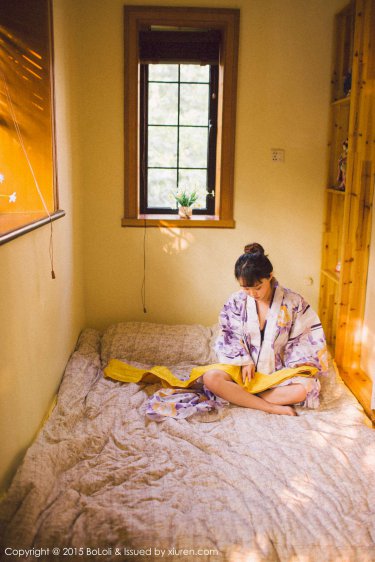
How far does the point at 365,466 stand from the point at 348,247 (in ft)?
4.49

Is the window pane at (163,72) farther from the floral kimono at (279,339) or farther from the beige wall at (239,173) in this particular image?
the floral kimono at (279,339)

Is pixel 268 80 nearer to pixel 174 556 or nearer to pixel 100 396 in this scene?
pixel 100 396

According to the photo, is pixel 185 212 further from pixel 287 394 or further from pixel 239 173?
pixel 287 394

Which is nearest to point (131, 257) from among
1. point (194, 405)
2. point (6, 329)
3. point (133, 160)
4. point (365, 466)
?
point (133, 160)

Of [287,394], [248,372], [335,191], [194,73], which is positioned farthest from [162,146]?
[287,394]

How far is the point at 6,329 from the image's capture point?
196 cm

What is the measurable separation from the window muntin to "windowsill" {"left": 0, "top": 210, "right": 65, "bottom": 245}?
3.85ft

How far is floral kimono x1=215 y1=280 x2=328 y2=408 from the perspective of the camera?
278 cm

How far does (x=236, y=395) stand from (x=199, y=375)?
225 millimetres

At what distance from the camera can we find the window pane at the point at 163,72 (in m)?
3.71

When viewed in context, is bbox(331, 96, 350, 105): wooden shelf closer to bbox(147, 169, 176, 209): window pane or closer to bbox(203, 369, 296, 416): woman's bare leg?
bbox(147, 169, 176, 209): window pane

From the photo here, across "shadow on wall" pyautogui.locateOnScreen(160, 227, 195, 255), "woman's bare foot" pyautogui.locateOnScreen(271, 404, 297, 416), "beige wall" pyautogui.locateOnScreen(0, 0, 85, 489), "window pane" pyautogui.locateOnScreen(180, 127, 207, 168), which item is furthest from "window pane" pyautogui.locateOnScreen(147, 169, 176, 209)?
"woman's bare foot" pyautogui.locateOnScreen(271, 404, 297, 416)

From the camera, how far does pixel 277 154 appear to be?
3.67 metres

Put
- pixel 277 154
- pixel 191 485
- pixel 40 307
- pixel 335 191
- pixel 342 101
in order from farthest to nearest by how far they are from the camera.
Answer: pixel 277 154 → pixel 335 191 → pixel 342 101 → pixel 40 307 → pixel 191 485
